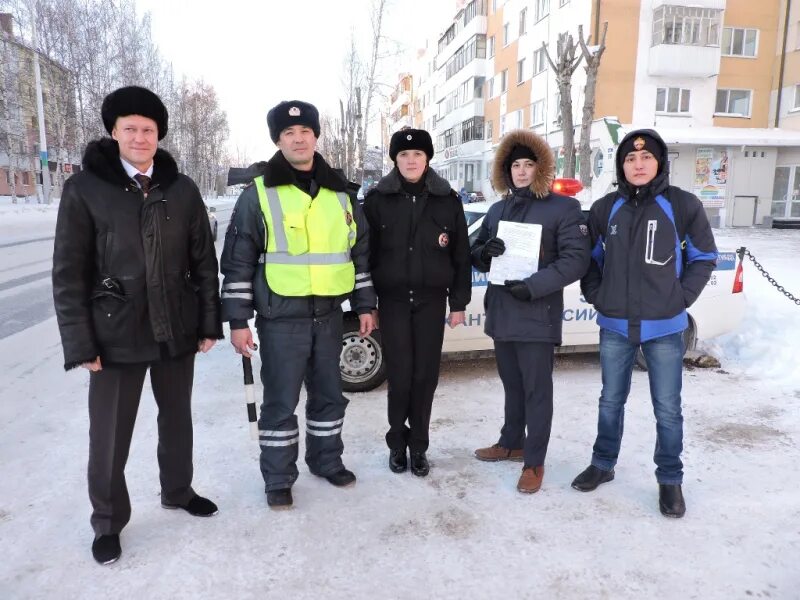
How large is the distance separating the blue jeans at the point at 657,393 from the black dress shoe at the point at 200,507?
2166 millimetres

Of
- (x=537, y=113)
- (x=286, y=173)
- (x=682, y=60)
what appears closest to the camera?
(x=286, y=173)

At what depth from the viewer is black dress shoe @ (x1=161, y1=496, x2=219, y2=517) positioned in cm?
297

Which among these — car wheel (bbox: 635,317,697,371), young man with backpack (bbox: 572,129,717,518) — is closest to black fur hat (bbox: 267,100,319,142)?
young man with backpack (bbox: 572,129,717,518)

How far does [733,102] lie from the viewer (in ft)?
81.5

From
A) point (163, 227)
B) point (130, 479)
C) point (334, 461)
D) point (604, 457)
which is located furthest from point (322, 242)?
point (604, 457)

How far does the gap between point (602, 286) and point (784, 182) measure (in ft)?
84.5

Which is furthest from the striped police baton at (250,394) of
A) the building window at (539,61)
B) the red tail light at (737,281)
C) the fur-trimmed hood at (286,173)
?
the building window at (539,61)

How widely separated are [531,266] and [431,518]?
4.74ft

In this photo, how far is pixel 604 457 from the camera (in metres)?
3.35

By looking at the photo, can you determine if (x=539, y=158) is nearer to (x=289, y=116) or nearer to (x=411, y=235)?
(x=411, y=235)

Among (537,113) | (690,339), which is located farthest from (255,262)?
(537,113)

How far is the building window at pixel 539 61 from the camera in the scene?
27719mm

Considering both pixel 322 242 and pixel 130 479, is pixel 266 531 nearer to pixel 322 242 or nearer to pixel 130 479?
pixel 130 479

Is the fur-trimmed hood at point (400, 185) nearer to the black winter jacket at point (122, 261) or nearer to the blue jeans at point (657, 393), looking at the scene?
the black winter jacket at point (122, 261)
